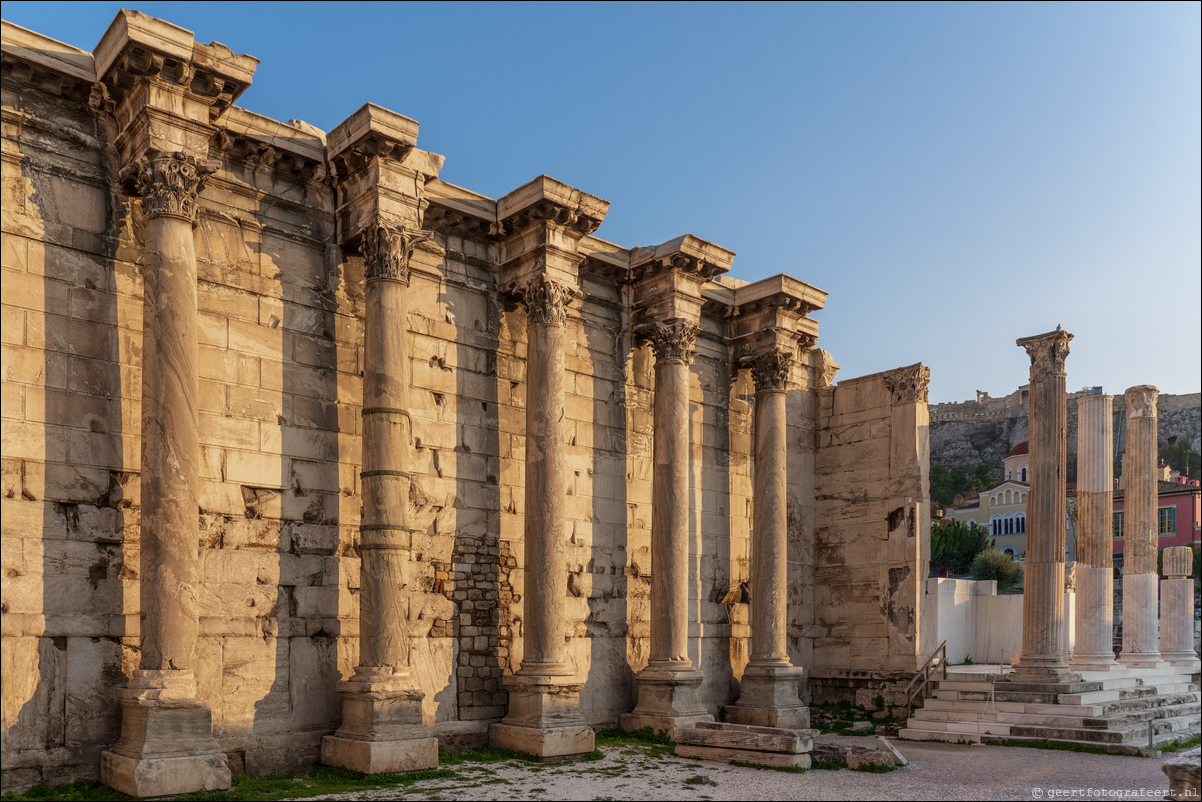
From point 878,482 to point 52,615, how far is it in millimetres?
13123

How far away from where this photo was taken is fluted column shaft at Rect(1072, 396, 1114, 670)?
19.2 metres

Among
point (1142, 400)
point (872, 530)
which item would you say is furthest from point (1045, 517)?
point (1142, 400)

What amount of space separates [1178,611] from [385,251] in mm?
22781

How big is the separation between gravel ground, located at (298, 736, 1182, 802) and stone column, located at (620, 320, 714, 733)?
3.96ft

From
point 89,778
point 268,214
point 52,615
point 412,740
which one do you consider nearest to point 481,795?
point 412,740

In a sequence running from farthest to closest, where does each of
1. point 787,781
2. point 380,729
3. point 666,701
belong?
point 666,701
point 787,781
point 380,729

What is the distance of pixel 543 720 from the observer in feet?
39.2

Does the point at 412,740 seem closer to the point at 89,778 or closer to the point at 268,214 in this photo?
the point at 89,778

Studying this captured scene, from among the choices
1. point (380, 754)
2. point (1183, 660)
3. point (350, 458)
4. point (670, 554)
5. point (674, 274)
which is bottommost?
point (1183, 660)

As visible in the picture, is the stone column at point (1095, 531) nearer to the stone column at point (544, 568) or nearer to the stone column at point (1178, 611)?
the stone column at point (1178, 611)

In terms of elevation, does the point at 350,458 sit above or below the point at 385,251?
below

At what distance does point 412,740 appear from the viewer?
10.6 m

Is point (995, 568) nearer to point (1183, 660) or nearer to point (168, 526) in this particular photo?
point (1183, 660)

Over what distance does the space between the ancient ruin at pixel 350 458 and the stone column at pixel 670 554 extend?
49 millimetres
